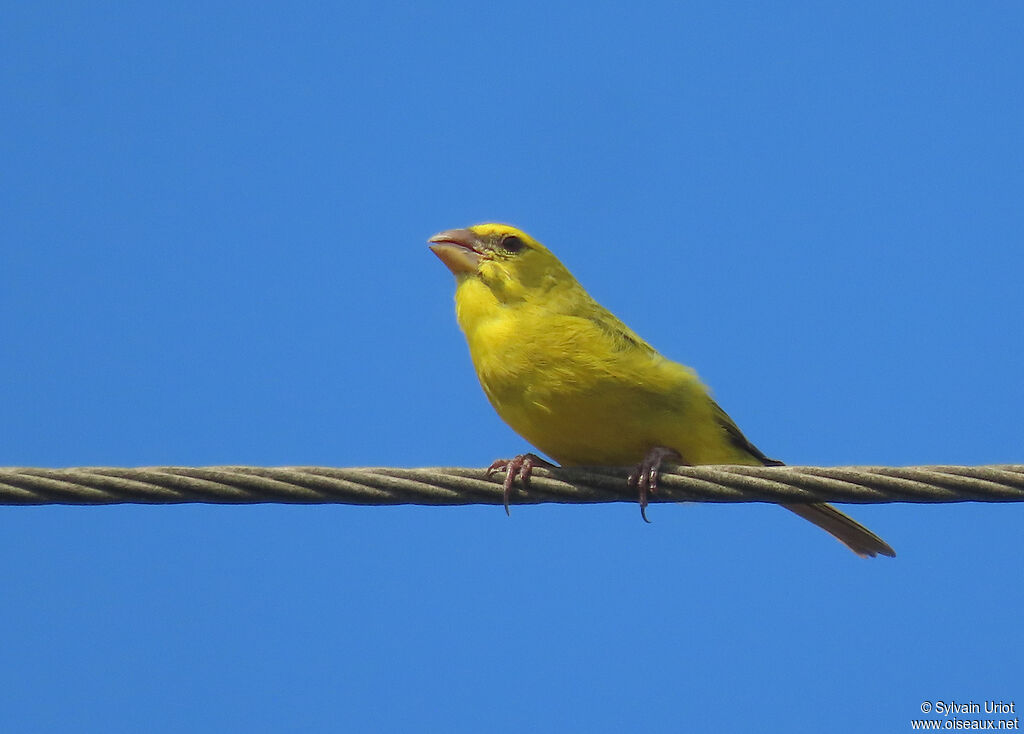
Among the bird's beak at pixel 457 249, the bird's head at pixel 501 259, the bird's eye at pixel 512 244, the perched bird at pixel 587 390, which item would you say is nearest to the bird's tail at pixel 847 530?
the perched bird at pixel 587 390

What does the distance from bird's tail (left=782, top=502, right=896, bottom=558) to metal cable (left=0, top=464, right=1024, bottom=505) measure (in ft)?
5.41

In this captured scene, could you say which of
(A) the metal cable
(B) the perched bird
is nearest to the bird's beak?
(B) the perched bird

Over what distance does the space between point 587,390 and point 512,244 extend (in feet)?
4.36

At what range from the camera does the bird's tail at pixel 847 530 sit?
6.13 meters

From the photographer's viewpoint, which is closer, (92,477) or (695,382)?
(92,477)

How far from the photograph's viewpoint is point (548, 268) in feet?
21.4

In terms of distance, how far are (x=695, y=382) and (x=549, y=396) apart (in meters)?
0.88

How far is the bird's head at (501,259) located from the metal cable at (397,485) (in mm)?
1781

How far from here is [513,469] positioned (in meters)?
5.07

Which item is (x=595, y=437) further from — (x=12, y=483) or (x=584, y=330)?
(x=12, y=483)

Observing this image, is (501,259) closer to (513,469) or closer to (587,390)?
(587,390)

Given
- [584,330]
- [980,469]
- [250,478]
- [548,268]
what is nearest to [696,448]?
[584,330]

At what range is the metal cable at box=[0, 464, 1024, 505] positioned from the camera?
424 centimetres

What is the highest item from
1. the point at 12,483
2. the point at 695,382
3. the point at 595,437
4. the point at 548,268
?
the point at 548,268
